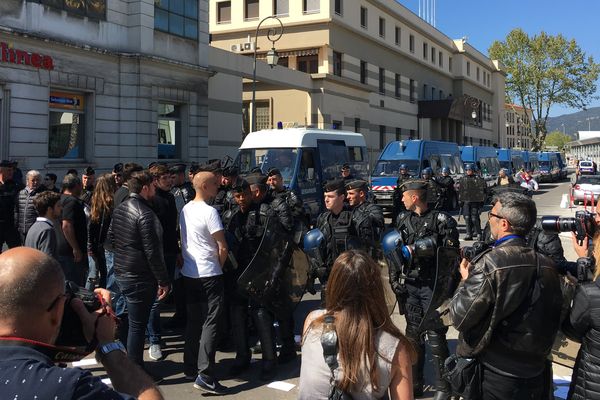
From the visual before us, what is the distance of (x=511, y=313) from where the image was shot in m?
2.82

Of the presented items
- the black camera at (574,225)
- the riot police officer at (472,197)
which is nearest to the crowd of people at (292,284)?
the black camera at (574,225)

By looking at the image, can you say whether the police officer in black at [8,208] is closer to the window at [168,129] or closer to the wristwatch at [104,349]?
the wristwatch at [104,349]

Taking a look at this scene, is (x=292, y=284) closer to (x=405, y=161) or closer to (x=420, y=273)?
(x=420, y=273)

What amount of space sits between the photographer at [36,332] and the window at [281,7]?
31.5 meters

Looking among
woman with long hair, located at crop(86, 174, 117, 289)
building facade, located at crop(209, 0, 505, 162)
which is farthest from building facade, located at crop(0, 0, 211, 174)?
woman with long hair, located at crop(86, 174, 117, 289)

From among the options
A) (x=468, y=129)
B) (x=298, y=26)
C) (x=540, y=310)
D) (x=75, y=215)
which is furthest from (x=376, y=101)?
(x=540, y=310)

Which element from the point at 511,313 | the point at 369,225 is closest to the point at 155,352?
the point at 369,225

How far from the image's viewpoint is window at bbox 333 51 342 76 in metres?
31.4

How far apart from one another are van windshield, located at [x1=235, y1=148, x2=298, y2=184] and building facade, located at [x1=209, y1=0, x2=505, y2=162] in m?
9.13

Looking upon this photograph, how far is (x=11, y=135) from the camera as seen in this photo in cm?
1393

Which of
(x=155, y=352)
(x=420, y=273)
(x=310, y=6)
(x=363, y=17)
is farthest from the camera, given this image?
(x=363, y=17)

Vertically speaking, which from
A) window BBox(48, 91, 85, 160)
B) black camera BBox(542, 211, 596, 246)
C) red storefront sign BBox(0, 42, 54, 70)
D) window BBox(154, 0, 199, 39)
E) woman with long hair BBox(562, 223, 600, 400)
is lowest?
woman with long hair BBox(562, 223, 600, 400)

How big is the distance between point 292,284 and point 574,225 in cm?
291

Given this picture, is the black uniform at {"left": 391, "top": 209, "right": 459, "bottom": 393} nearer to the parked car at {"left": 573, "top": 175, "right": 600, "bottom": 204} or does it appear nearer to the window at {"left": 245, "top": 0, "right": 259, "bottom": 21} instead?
the parked car at {"left": 573, "top": 175, "right": 600, "bottom": 204}
